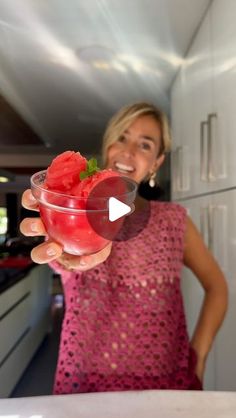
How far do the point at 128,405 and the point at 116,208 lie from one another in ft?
0.69

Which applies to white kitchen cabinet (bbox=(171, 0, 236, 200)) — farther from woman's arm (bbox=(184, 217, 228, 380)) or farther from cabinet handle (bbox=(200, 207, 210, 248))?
woman's arm (bbox=(184, 217, 228, 380))

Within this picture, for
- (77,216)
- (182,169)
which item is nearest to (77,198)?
(77,216)

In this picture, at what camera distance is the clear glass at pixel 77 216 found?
24cm

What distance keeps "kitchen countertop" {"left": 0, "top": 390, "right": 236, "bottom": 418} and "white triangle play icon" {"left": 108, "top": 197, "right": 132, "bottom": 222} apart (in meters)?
0.20

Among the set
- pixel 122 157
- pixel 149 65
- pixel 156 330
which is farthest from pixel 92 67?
pixel 156 330

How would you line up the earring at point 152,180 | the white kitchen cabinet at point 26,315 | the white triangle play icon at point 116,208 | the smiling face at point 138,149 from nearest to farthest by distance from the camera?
the white triangle play icon at point 116,208
the smiling face at point 138,149
the earring at point 152,180
the white kitchen cabinet at point 26,315

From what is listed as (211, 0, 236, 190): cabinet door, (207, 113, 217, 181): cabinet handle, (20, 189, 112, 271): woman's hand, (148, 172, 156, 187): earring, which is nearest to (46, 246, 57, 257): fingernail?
(20, 189, 112, 271): woman's hand

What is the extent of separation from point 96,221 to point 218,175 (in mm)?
581

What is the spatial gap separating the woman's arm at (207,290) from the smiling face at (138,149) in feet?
0.39

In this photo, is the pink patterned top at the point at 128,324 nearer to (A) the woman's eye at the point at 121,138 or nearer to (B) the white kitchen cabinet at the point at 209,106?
(A) the woman's eye at the point at 121,138

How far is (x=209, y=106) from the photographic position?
2.82 feet

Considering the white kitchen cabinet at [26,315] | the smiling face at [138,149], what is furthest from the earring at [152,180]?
the white kitchen cabinet at [26,315]

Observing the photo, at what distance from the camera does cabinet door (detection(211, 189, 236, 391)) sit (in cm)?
69

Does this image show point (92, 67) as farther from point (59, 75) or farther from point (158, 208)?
point (158, 208)
